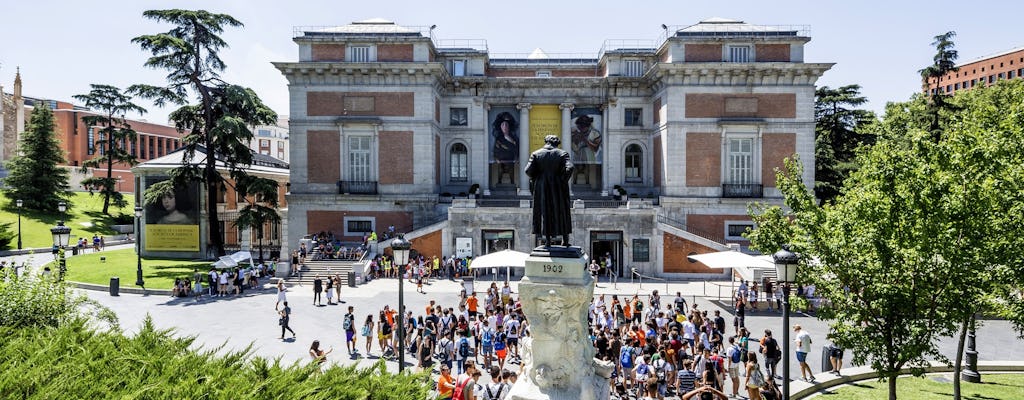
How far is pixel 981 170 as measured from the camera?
42.1 feet

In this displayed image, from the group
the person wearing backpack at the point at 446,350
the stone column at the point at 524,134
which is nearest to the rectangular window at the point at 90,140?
the stone column at the point at 524,134

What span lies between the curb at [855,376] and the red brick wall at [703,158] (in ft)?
70.0

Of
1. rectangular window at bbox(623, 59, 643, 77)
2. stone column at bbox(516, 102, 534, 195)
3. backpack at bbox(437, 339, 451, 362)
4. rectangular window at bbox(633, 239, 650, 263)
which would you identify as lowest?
backpack at bbox(437, 339, 451, 362)

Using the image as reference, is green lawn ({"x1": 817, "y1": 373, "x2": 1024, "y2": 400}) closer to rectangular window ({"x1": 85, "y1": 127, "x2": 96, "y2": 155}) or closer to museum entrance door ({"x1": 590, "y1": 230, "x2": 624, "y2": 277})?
museum entrance door ({"x1": 590, "y1": 230, "x2": 624, "y2": 277})

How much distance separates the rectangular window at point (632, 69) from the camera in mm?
41344

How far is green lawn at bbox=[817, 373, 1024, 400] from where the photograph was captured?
13688mm

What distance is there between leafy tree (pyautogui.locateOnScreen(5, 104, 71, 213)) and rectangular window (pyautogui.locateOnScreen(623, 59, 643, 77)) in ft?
158

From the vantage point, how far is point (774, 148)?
37.1m

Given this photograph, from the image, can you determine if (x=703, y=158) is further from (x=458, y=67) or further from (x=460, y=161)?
(x=458, y=67)

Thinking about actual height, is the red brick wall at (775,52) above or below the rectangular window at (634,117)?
above

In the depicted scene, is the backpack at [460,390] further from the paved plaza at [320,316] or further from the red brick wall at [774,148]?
the red brick wall at [774,148]

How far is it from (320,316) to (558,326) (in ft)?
52.0

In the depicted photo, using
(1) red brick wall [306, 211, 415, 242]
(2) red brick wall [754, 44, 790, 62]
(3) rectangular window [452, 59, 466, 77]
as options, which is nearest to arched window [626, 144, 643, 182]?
(2) red brick wall [754, 44, 790, 62]

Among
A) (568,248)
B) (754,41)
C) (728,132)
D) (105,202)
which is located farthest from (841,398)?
(105,202)
